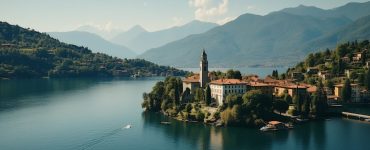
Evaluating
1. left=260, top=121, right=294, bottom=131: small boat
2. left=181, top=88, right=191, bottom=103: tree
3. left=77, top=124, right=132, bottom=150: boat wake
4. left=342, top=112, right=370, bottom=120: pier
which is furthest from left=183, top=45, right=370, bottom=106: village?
left=77, top=124, right=132, bottom=150: boat wake

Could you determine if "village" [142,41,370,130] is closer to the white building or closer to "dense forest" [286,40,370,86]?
the white building

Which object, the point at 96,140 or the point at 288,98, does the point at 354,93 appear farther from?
the point at 96,140

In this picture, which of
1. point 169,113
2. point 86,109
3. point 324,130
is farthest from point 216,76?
point 324,130

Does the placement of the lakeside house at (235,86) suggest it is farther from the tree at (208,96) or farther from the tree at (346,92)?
the tree at (346,92)

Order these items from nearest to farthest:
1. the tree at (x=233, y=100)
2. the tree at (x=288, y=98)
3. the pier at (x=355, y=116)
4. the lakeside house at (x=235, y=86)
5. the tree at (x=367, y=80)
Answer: the tree at (x=233, y=100) → the pier at (x=355, y=116) → the lakeside house at (x=235, y=86) → the tree at (x=288, y=98) → the tree at (x=367, y=80)

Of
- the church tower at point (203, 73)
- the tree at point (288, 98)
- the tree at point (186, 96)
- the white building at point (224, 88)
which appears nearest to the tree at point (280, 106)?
the tree at point (288, 98)

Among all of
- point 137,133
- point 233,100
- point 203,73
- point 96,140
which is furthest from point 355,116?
point 96,140

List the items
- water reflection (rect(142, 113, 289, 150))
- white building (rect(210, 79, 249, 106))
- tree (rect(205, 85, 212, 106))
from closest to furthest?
water reflection (rect(142, 113, 289, 150))
tree (rect(205, 85, 212, 106))
white building (rect(210, 79, 249, 106))

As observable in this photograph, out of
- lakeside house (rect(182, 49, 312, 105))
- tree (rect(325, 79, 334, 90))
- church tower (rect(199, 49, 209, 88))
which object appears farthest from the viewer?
tree (rect(325, 79, 334, 90))
